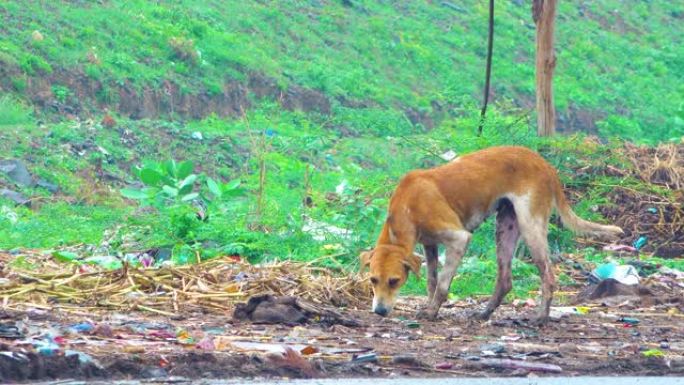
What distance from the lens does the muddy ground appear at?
21.8 ft

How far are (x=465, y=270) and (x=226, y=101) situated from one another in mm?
14151

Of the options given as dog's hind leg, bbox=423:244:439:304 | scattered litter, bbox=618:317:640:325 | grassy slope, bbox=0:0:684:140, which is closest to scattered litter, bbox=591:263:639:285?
scattered litter, bbox=618:317:640:325

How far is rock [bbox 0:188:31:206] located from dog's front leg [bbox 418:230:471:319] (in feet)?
30.3

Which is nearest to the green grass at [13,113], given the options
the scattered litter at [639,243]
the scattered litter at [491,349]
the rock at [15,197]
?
the rock at [15,197]

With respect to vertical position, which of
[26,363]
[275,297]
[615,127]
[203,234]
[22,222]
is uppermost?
[26,363]

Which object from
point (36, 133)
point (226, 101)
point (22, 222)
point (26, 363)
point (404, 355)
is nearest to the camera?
point (26, 363)

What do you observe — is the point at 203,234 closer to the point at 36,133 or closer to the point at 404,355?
the point at 404,355

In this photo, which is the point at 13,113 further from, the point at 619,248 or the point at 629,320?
the point at 629,320

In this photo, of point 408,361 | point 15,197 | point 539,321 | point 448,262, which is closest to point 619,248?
point 539,321

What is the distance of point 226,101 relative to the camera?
84.2 ft

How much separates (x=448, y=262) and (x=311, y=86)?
59.5ft

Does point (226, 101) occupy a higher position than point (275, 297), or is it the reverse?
point (275, 297)

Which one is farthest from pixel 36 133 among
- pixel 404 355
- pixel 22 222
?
pixel 404 355

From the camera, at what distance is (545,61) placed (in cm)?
1584
